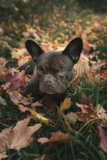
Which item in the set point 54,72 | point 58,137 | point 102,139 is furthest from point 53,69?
point 102,139

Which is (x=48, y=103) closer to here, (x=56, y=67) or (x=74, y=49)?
(x=56, y=67)

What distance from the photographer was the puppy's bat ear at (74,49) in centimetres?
218

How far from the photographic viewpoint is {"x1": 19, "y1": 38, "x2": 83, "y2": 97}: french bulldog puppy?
196cm

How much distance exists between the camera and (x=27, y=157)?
1.11 metres

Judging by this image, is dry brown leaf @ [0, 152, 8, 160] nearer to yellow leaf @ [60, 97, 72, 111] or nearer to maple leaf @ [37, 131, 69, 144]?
maple leaf @ [37, 131, 69, 144]

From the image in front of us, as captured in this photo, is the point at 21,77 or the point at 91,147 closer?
the point at 91,147

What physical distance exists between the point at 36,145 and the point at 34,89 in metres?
1.17

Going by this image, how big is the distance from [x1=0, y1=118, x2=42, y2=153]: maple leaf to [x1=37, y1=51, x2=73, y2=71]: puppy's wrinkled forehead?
3.31 feet

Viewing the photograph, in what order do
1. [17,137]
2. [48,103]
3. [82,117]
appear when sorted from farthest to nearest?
[48,103] < [82,117] < [17,137]

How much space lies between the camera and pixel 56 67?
2.05 meters

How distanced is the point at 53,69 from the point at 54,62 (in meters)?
0.11

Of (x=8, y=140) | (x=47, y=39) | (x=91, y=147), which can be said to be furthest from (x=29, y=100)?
(x=47, y=39)

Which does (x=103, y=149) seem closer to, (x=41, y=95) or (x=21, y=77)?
(x=41, y=95)

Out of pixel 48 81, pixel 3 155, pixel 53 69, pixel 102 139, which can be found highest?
pixel 53 69
